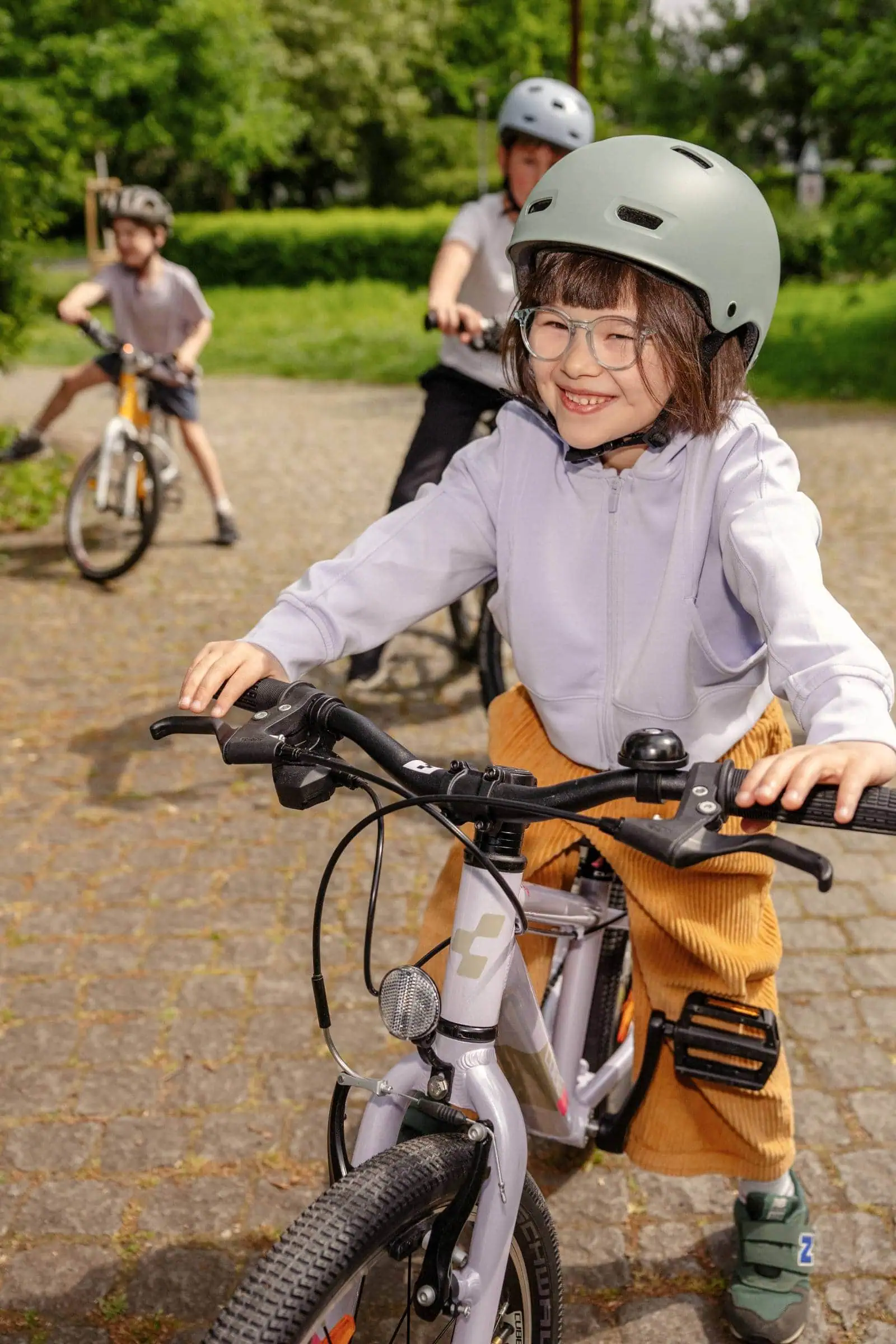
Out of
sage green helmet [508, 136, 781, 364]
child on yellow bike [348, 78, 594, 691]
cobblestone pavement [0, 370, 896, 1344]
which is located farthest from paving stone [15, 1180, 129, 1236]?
child on yellow bike [348, 78, 594, 691]

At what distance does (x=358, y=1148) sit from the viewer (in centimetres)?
195

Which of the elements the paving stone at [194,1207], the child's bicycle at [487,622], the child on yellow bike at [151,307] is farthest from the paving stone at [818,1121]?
the child on yellow bike at [151,307]

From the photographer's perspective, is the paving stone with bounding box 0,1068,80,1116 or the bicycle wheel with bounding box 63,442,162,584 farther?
the bicycle wheel with bounding box 63,442,162,584

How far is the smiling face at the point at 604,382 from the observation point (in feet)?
7.12

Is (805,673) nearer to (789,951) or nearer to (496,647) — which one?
(789,951)

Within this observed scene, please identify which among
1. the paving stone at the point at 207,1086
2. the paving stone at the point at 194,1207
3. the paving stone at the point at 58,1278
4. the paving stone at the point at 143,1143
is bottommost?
the paving stone at the point at 207,1086

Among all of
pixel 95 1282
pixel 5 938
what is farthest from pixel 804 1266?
pixel 5 938

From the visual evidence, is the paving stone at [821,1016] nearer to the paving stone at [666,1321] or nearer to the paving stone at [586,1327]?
the paving stone at [666,1321]

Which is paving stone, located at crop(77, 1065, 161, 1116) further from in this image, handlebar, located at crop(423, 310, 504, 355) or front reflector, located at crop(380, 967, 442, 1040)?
handlebar, located at crop(423, 310, 504, 355)

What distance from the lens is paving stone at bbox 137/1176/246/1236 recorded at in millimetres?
3148

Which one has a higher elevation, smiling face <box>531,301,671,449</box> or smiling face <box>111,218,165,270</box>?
smiling face <box>531,301,671,449</box>

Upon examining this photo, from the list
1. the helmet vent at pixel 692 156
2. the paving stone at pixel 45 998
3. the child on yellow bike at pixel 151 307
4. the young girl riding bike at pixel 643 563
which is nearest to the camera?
the young girl riding bike at pixel 643 563

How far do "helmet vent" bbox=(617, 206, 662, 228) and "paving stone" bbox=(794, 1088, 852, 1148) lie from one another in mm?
2285

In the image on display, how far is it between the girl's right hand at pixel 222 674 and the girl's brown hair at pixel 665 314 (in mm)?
726
